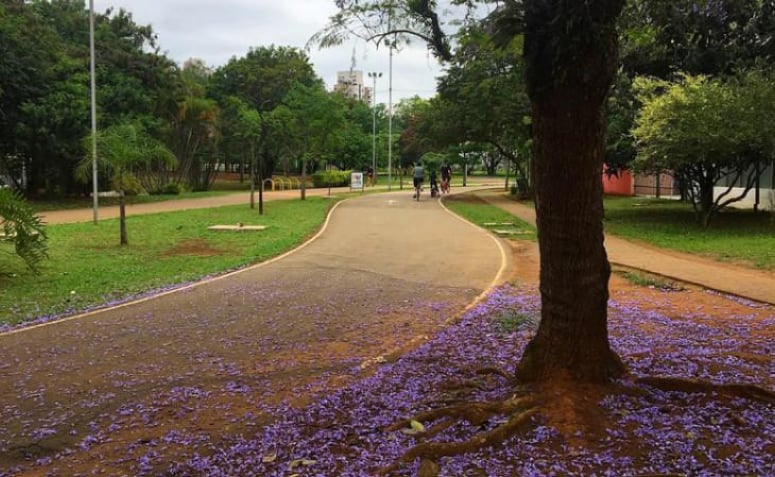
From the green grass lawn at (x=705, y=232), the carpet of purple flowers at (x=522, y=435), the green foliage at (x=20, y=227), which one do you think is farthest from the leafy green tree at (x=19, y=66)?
the carpet of purple flowers at (x=522, y=435)

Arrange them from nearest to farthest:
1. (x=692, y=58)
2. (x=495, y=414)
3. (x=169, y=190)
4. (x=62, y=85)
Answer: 1. (x=495, y=414)
2. (x=692, y=58)
3. (x=62, y=85)
4. (x=169, y=190)

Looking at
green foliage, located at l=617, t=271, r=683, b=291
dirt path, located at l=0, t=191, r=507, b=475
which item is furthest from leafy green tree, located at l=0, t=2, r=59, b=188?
green foliage, located at l=617, t=271, r=683, b=291

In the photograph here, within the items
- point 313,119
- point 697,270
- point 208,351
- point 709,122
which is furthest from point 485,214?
point 208,351

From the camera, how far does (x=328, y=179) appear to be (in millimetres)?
45625

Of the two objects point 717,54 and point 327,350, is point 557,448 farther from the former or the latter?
point 717,54

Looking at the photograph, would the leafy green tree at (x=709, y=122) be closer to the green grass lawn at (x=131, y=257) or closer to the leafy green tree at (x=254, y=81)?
the green grass lawn at (x=131, y=257)

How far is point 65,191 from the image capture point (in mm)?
29453

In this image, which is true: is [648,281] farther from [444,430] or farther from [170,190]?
[170,190]

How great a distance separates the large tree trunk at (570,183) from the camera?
399cm

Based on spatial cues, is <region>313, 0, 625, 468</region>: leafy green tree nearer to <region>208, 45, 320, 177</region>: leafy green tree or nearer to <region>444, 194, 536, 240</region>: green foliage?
<region>444, 194, 536, 240</region>: green foliage

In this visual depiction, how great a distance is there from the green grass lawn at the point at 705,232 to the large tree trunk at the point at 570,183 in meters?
8.40

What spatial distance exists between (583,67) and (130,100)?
87.3 ft

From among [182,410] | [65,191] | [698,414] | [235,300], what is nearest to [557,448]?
[698,414]

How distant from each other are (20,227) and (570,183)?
28.9ft
